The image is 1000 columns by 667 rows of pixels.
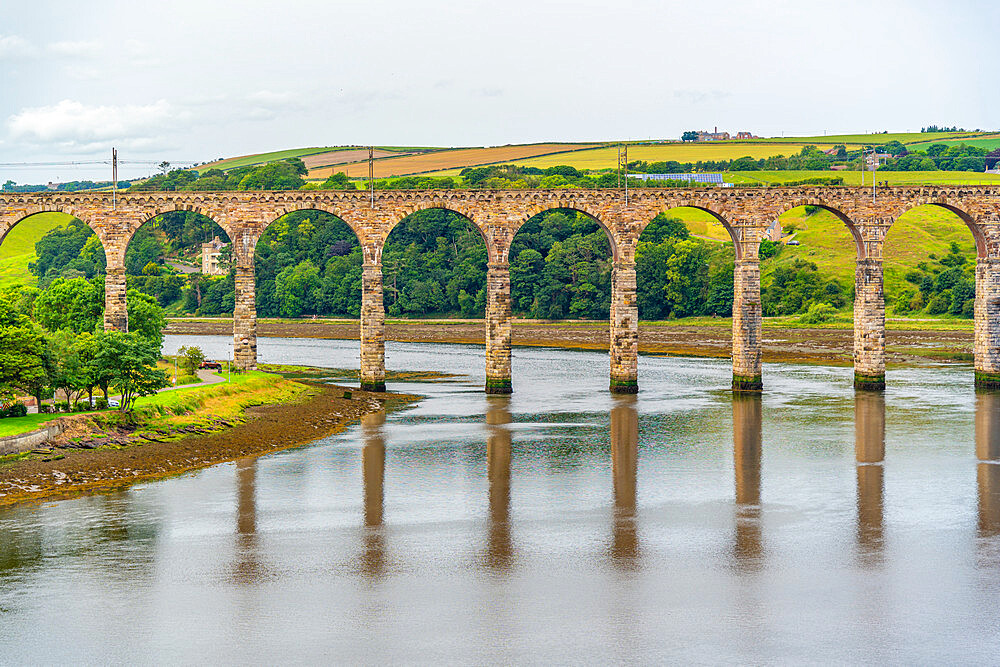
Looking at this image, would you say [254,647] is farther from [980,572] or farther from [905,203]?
[905,203]

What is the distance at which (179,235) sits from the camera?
620ft

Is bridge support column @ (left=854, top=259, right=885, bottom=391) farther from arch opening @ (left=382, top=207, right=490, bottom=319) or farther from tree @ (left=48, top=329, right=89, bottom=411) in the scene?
arch opening @ (left=382, top=207, right=490, bottom=319)

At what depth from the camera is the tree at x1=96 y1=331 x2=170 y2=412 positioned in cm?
5150

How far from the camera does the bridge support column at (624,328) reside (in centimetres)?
7406

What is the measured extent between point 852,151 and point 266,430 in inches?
5605

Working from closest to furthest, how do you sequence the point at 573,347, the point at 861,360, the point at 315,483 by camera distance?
1. the point at 315,483
2. the point at 861,360
3. the point at 573,347

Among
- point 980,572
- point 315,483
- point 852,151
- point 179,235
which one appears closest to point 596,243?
point 852,151

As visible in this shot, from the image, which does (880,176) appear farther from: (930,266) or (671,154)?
(671,154)

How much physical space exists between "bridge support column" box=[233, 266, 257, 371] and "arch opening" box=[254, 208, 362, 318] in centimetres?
6658

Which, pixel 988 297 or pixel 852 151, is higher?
pixel 852 151

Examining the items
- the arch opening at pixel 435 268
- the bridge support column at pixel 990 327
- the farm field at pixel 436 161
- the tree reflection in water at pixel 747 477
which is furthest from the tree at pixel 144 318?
the farm field at pixel 436 161

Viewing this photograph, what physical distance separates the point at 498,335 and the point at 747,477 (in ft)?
92.5

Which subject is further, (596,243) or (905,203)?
(596,243)

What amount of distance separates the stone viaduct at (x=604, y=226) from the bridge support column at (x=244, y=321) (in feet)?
0.21
